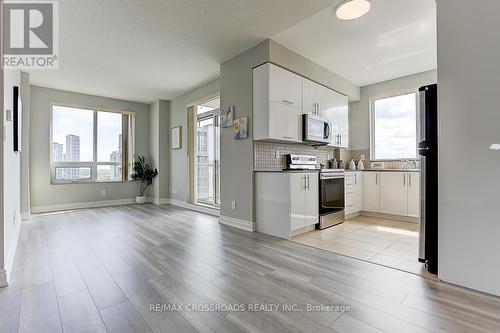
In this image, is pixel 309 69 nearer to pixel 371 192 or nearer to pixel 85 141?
pixel 371 192

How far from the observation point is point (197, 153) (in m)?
5.56

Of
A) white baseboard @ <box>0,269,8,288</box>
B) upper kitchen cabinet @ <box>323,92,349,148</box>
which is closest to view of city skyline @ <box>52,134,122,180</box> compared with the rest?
white baseboard @ <box>0,269,8,288</box>

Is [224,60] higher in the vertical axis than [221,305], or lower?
higher

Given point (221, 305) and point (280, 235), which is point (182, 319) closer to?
point (221, 305)

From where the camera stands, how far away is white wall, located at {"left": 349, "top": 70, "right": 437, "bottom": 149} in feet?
14.7

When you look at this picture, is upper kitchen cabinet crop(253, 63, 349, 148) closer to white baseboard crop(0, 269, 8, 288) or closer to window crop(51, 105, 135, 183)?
white baseboard crop(0, 269, 8, 288)

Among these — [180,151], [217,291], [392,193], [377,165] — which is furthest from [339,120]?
[217,291]

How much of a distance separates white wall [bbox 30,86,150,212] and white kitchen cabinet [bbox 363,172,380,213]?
5.91 metres

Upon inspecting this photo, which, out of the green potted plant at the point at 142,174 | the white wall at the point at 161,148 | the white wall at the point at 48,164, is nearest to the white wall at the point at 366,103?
the white wall at the point at 161,148

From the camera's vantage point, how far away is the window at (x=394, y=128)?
4520 mm

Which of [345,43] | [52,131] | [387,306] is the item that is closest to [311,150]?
[345,43]

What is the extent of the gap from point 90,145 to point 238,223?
14.9ft

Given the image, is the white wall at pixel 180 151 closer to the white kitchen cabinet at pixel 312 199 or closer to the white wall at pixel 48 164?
the white wall at pixel 48 164

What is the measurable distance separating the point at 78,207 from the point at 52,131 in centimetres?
182
